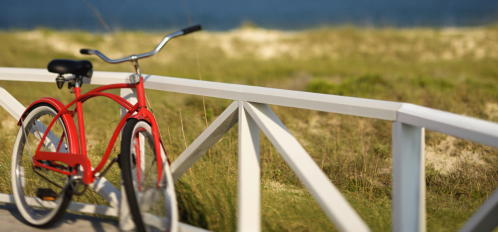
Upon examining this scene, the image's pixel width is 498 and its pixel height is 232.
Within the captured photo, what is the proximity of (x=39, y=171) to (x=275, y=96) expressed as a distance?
177cm

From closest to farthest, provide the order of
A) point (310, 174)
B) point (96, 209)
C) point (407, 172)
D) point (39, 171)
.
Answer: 1. point (407, 172)
2. point (310, 174)
3. point (96, 209)
4. point (39, 171)

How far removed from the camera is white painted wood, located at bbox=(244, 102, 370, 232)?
1.68 metres

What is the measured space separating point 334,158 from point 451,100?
148 inches

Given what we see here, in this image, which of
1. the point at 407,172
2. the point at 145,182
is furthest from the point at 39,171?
the point at 407,172

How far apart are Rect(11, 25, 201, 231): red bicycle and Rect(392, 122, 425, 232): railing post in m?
1.08

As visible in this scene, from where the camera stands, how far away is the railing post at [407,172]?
1.74 meters

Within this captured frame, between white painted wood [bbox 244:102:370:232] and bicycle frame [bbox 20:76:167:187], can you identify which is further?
bicycle frame [bbox 20:76:167:187]

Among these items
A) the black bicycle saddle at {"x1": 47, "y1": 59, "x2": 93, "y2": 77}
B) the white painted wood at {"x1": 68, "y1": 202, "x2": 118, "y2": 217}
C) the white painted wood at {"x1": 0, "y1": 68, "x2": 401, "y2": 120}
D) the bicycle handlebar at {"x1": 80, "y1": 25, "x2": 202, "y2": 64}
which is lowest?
the white painted wood at {"x1": 68, "y1": 202, "x2": 118, "y2": 217}

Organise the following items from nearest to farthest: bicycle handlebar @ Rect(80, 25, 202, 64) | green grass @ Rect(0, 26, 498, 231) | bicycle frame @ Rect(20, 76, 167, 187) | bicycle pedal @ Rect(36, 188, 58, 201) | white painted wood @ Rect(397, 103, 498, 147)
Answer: white painted wood @ Rect(397, 103, 498, 147) → bicycle frame @ Rect(20, 76, 167, 187) → bicycle handlebar @ Rect(80, 25, 202, 64) → bicycle pedal @ Rect(36, 188, 58, 201) → green grass @ Rect(0, 26, 498, 231)

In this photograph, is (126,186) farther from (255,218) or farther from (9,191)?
(9,191)

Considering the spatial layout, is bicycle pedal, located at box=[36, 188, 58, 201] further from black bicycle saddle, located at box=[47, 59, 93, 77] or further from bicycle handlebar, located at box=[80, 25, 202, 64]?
bicycle handlebar, located at box=[80, 25, 202, 64]

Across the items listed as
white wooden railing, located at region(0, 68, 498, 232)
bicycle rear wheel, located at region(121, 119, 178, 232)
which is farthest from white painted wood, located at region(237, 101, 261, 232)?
bicycle rear wheel, located at region(121, 119, 178, 232)

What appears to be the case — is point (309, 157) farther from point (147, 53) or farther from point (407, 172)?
point (147, 53)

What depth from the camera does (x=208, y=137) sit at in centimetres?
232
